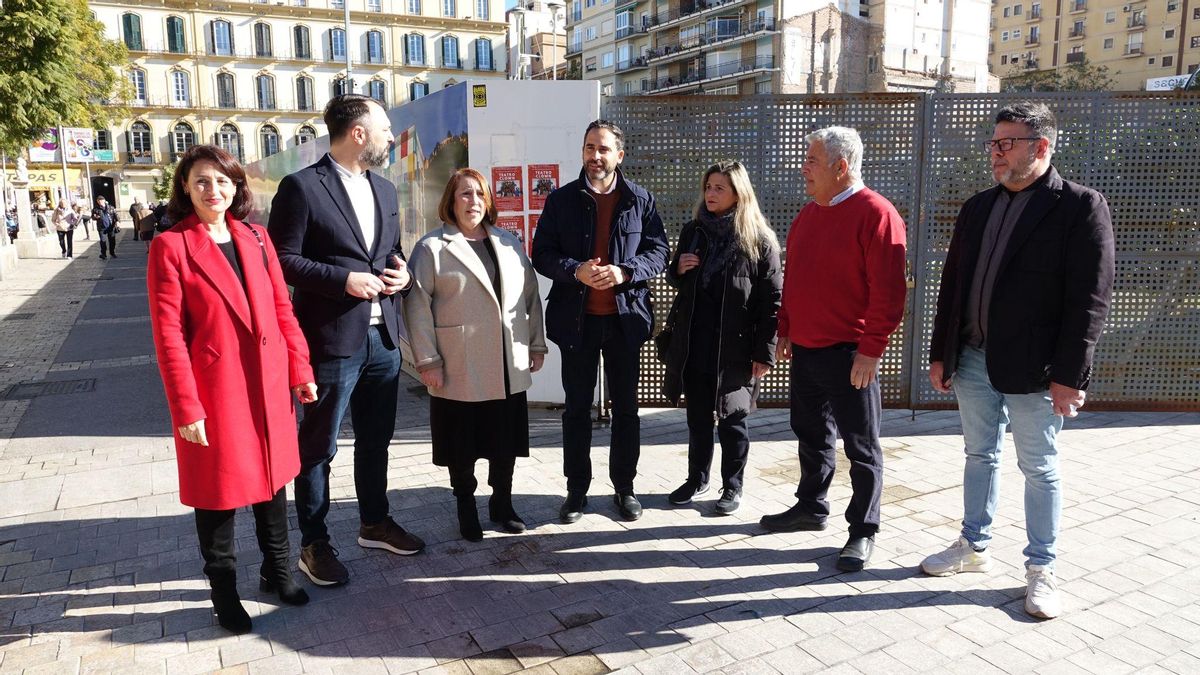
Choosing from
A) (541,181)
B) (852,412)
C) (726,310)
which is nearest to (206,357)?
(726,310)

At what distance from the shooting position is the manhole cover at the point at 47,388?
317 inches

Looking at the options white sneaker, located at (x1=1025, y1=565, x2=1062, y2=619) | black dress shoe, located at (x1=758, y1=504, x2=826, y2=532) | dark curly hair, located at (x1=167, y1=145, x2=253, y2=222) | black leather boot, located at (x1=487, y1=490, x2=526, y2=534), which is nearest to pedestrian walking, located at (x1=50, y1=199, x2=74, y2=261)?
black leather boot, located at (x1=487, y1=490, x2=526, y2=534)

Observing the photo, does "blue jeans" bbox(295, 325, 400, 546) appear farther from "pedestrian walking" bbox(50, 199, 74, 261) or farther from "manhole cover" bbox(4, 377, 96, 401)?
→ "pedestrian walking" bbox(50, 199, 74, 261)

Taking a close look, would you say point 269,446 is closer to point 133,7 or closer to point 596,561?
point 596,561

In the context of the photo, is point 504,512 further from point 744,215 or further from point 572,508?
point 744,215

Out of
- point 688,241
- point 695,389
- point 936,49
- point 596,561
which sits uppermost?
point 936,49

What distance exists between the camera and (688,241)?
471cm

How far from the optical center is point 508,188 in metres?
6.50

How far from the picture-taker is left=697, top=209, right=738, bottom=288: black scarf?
14.8 feet

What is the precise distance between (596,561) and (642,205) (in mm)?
1930

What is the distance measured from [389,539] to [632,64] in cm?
8092

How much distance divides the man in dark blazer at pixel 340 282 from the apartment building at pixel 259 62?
2627 inches

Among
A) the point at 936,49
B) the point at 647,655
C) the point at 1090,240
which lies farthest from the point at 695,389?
the point at 936,49

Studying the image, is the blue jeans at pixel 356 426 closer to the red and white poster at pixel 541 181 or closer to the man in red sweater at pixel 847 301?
the man in red sweater at pixel 847 301
